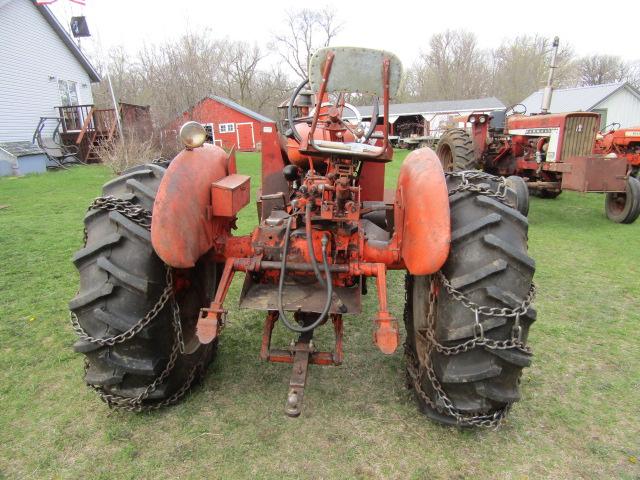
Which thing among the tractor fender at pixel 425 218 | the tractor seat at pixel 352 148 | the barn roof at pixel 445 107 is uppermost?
the barn roof at pixel 445 107

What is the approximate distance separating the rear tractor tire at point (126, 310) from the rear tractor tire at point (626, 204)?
8625 millimetres

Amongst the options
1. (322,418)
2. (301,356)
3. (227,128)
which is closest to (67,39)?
(227,128)

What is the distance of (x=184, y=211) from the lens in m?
2.51

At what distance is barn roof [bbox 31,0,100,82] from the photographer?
784 inches

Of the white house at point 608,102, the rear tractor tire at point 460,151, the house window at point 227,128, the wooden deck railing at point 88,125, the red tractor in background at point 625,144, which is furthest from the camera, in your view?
the house window at point 227,128

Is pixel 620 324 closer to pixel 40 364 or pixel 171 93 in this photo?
pixel 40 364

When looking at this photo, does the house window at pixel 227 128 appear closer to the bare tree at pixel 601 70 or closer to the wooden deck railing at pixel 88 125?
Result: the wooden deck railing at pixel 88 125

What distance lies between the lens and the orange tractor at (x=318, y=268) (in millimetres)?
2377

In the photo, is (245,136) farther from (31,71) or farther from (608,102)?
(608,102)

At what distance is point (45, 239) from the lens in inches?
271

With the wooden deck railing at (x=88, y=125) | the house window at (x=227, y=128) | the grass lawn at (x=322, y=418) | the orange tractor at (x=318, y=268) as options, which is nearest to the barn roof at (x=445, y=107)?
the house window at (x=227, y=128)

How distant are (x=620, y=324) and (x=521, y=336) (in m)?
2.54

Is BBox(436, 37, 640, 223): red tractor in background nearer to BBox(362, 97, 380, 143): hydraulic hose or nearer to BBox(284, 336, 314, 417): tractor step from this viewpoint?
BBox(362, 97, 380, 143): hydraulic hose

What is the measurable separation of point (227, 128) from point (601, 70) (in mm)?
49889
